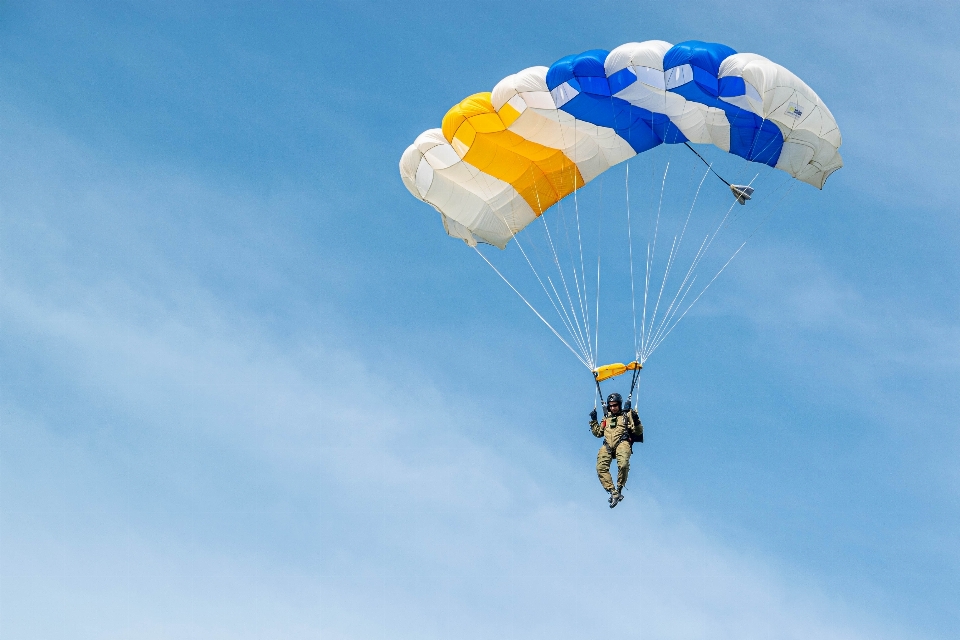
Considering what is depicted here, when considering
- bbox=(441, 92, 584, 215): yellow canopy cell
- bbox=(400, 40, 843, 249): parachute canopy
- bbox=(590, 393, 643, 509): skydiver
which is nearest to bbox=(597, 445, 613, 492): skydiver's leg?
bbox=(590, 393, 643, 509): skydiver

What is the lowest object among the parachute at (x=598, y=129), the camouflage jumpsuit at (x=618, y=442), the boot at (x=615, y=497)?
the boot at (x=615, y=497)

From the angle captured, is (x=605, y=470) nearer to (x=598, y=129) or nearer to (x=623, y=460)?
(x=623, y=460)

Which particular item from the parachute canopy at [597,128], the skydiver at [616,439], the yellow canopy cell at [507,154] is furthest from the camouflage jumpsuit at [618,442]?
the yellow canopy cell at [507,154]

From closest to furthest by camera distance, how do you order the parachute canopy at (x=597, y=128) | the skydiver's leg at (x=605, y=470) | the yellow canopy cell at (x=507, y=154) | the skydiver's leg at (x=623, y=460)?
the skydiver's leg at (x=623, y=460) < the skydiver's leg at (x=605, y=470) < the parachute canopy at (x=597, y=128) < the yellow canopy cell at (x=507, y=154)

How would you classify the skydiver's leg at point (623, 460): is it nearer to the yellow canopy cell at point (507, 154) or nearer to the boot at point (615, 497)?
the boot at point (615, 497)

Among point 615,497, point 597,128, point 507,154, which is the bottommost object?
point 615,497

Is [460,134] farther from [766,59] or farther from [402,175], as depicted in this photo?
[766,59]

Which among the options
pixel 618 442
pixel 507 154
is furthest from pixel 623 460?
pixel 507 154

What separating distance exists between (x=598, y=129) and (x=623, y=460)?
573cm

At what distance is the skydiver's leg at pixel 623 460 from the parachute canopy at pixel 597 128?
465 centimetres

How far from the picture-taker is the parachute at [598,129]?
20016mm

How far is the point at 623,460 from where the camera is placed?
1956cm

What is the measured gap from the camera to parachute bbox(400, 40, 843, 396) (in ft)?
65.7

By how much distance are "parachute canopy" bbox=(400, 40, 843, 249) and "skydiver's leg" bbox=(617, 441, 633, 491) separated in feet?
15.3
